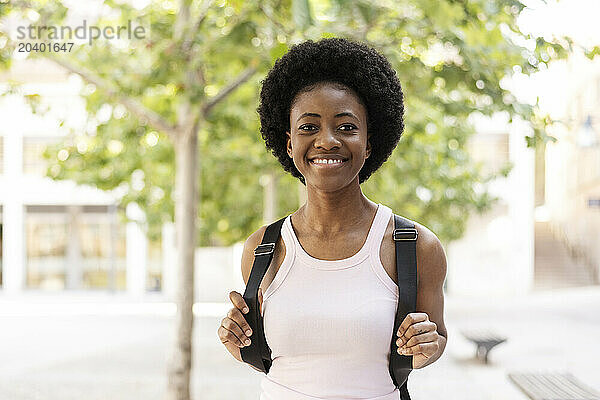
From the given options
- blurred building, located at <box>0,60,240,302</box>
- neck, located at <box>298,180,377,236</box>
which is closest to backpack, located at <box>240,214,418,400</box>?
neck, located at <box>298,180,377,236</box>

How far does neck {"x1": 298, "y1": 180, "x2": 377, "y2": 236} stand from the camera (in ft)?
7.36

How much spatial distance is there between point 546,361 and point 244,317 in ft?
35.1

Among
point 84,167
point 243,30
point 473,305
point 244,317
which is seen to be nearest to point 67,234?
point 473,305

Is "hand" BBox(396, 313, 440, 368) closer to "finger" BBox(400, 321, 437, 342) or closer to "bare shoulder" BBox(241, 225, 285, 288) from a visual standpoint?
"finger" BBox(400, 321, 437, 342)

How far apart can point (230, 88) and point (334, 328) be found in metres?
5.16

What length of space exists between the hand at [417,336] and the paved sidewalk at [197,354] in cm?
675

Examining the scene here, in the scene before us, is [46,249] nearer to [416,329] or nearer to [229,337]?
[229,337]

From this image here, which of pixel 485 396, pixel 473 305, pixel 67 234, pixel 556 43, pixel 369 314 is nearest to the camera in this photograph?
pixel 369 314

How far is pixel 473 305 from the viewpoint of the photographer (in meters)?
24.3

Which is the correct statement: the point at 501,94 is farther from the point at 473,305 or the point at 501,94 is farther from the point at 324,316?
the point at 473,305

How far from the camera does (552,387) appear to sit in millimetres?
7348

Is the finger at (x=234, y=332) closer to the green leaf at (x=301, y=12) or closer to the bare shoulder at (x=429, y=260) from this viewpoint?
the bare shoulder at (x=429, y=260)

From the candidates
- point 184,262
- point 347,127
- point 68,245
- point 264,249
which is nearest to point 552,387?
point 184,262

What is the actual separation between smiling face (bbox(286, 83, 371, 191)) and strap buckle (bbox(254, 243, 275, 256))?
0.22 meters
